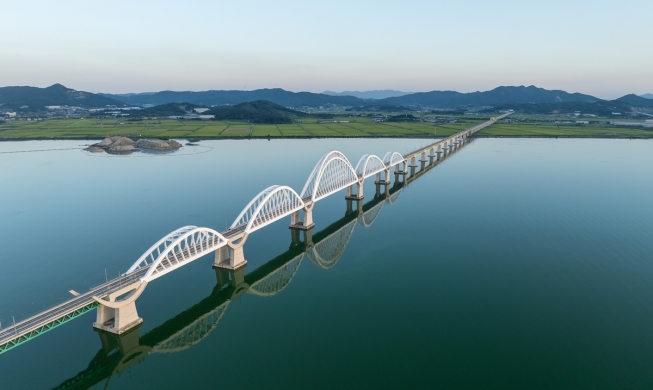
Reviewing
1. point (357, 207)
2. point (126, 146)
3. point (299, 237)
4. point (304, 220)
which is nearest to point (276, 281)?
point (299, 237)

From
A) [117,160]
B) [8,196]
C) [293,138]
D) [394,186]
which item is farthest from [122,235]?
[293,138]

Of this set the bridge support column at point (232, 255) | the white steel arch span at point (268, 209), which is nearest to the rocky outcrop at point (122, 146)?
the white steel arch span at point (268, 209)

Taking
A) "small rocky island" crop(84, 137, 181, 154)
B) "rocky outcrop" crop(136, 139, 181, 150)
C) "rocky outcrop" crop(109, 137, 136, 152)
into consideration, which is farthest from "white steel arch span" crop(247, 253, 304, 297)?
"rocky outcrop" crop(109, 137, 136, 152)

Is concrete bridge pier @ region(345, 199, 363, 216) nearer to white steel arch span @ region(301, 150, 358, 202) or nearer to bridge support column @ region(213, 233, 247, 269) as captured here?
white steel arch span @ region(301, 150, 358, 202)

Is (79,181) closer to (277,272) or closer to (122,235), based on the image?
(122,235)

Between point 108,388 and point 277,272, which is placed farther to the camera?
point 277,272

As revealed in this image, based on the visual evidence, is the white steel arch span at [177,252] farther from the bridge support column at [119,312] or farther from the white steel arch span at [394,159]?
the white steel arch span at [394,159]

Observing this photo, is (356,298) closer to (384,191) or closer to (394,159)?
(384,191)
